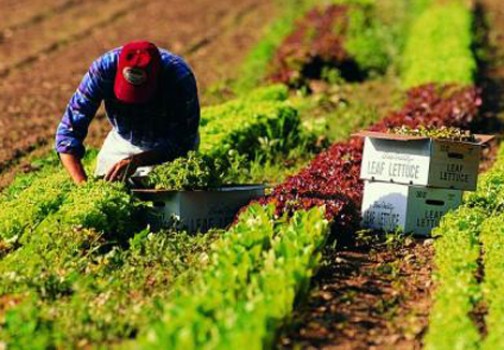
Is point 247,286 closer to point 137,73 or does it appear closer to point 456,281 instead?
point 456,281

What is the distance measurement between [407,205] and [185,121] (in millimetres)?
1672

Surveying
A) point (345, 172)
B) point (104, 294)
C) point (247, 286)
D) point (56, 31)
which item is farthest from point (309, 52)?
point (247, 286)

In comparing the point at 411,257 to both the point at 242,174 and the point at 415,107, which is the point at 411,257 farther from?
the point at 415,107

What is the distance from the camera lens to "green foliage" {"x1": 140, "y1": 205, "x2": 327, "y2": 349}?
500cm

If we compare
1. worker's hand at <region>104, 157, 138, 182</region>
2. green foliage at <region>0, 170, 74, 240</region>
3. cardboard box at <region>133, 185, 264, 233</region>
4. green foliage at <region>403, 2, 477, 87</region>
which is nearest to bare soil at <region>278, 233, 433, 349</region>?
cardboard box at <region>133, 185, 264, 233</region>

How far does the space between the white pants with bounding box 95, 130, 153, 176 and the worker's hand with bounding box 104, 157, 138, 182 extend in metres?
0.37

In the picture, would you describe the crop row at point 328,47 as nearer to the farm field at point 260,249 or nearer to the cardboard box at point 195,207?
the farm field at point 260,249

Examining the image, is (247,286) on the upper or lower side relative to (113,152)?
lower

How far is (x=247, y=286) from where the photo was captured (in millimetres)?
5852

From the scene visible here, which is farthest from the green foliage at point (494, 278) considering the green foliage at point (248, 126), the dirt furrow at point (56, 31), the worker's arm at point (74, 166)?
the dirt furrow at point (56, 31)

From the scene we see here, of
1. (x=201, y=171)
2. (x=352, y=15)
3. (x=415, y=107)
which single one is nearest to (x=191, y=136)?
(x=201, y=171)

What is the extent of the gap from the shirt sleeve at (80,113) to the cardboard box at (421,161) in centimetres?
184

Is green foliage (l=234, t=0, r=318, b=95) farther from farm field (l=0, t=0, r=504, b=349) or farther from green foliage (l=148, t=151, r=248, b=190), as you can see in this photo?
green foliage (l=148, t=151, r=248, b=190)

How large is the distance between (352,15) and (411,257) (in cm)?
1160
